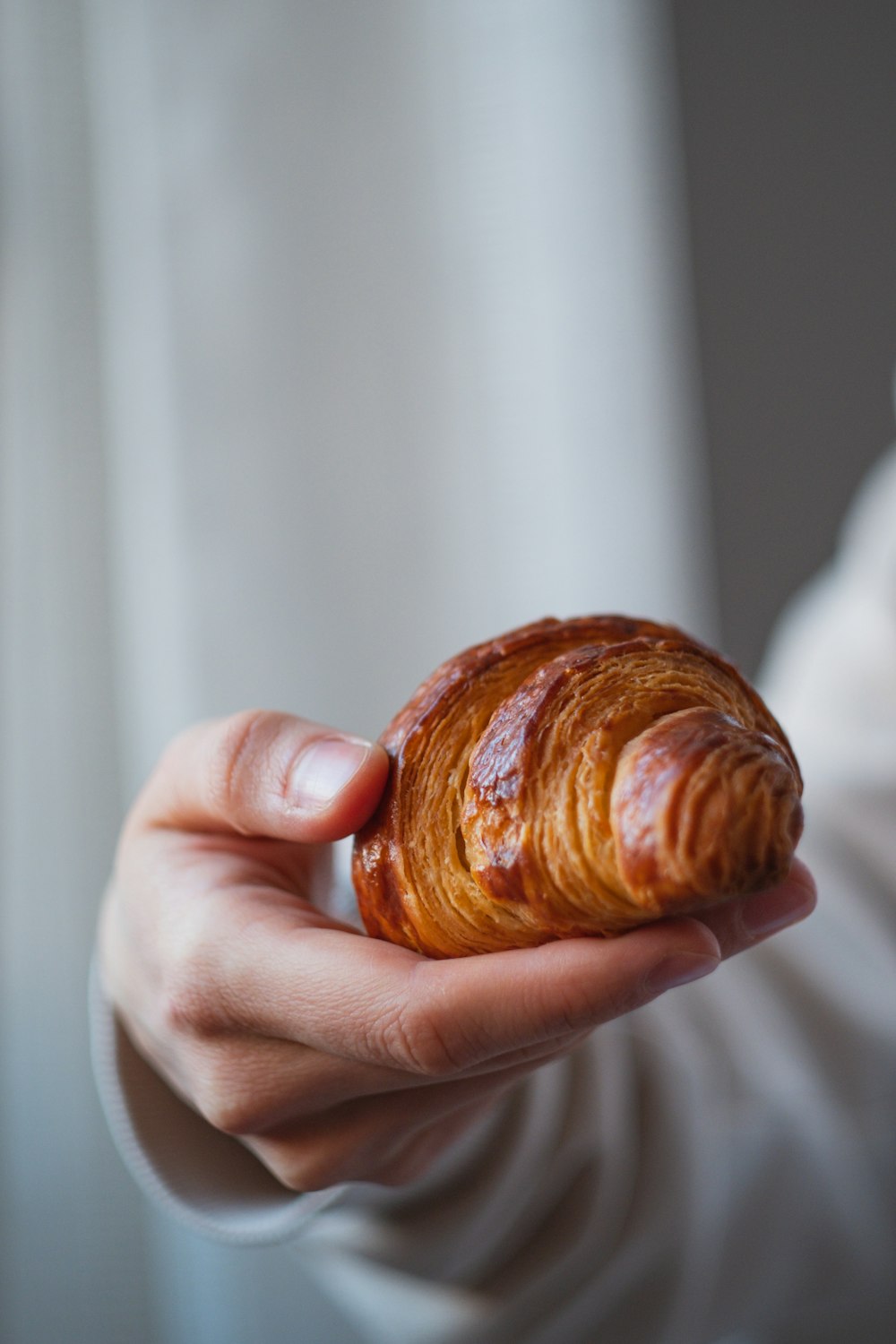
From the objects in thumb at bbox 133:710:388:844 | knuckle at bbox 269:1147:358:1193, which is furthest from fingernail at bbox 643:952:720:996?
knuckle at bbox 269:1147:358:1193

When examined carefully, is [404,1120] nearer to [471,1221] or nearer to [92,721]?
[471,1221]

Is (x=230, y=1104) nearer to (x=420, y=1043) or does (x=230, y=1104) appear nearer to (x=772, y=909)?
(x=420, y=1043)

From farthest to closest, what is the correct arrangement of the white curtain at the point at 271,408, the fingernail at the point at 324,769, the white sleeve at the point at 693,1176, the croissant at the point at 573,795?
the white curtain at the point at 271,408
the white sleeve at the point at 693,1176
the fingernail at the point at 324,769
the croissant at the point at 573,795

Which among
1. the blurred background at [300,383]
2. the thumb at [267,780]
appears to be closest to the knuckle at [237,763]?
the thumb at [267,780]

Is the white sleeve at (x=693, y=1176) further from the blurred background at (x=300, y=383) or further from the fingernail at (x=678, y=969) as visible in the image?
the blurred background at (x=300, y=383)

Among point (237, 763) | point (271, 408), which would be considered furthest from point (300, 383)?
point (237, 763)
